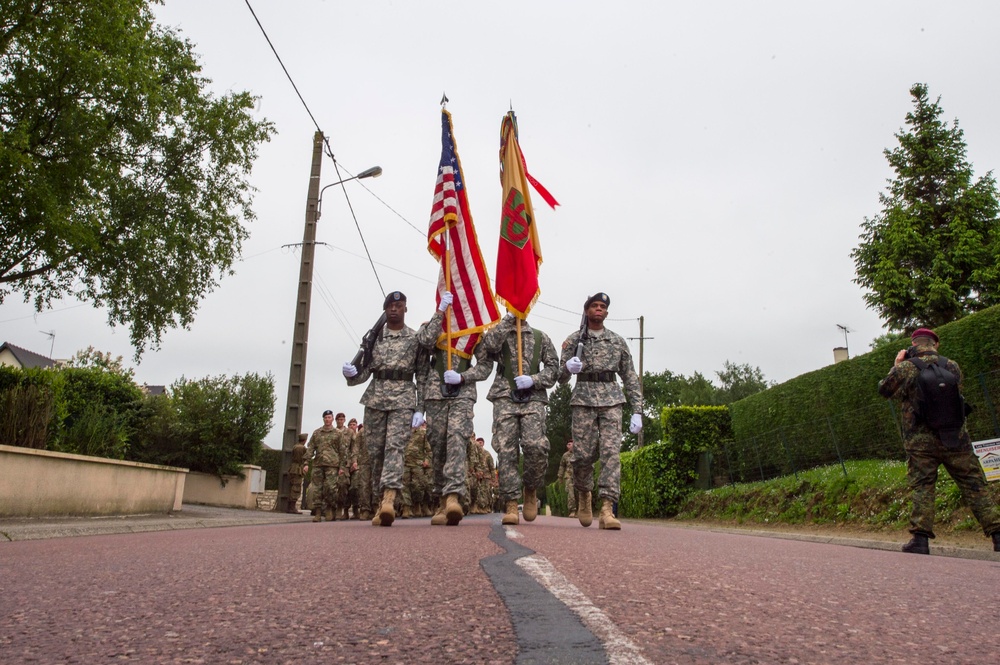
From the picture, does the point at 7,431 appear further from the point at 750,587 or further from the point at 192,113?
the point at 192,113

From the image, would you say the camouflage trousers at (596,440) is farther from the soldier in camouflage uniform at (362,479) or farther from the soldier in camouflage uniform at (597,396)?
the soldier in camouflage uniform at (362,479)

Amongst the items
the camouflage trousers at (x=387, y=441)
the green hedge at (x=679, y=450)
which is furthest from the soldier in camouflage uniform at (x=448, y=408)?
the green hedge at (x=679, y=450)

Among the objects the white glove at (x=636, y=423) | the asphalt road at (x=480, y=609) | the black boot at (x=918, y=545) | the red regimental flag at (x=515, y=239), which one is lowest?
A: the asphalt road at (x=480, y=609)

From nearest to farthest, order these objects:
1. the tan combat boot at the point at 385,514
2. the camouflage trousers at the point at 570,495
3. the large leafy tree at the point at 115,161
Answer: the tan combat boot at the point at 385,514
the large leafy tree at the point at 115,161
the camouflage trousers at the point at 570,495

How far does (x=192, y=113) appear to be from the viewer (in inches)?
731

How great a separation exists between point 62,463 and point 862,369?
38.3 feet

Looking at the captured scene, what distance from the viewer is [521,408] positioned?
8.44 m

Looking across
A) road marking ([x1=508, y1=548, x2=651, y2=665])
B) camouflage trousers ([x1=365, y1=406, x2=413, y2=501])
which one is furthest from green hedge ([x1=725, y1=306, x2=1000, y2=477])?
road marking ([x1=508, y1=548, x2=651, y2=665])

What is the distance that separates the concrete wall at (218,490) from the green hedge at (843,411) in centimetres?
1091

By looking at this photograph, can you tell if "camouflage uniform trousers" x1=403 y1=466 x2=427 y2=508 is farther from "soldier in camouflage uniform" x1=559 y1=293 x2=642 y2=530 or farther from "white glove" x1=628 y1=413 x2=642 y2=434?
"white glove" x1=628 y1=413 x2=642 y2=434

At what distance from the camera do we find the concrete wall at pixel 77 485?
8703 mm

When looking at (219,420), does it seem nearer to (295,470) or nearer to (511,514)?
(295,470)

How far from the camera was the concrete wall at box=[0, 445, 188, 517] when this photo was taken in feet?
28.6

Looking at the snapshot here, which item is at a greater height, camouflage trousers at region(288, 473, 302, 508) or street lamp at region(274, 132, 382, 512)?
street lamp at region(274, 132, 382, 512)
